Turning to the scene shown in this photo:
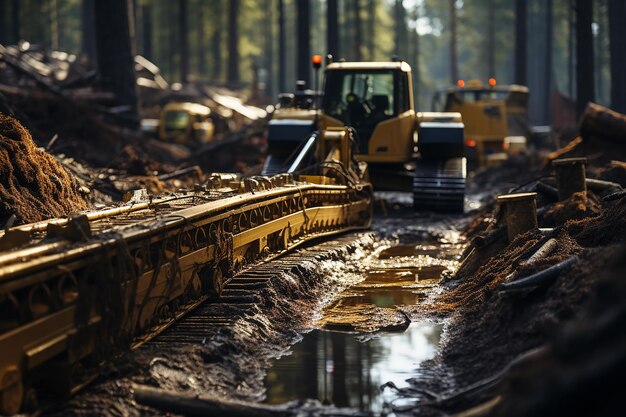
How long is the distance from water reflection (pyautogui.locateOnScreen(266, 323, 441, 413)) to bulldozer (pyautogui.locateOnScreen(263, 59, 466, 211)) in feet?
34.4

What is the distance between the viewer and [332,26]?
3716cm

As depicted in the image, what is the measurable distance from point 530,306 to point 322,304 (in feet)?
12.7

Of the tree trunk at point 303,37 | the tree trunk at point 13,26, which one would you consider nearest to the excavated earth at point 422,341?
the tree trunk at point 303,37

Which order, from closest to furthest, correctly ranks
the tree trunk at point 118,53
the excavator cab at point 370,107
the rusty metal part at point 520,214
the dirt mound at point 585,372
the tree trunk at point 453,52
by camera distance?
the dirt mound at point 585,372 < the rusty metal part at point 520,214 < the excavator cab at point 370,107 < the tree trunk at point 118,53 < the tree trunk at point 453,52

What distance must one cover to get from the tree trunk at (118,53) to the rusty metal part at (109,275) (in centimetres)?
1328

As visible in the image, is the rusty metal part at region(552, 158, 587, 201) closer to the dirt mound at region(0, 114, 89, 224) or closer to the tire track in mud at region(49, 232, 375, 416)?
the tire track in mud at region(49, 232, 375, 416)

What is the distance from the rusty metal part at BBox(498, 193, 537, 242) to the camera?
12.3m

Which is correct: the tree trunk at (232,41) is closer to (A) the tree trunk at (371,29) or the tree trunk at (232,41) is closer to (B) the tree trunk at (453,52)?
(A) the tree trunk at (371,29)

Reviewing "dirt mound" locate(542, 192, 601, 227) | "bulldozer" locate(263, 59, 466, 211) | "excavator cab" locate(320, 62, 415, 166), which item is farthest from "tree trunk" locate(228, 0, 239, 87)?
"dirt mound" locate(542, 192, 601, 227)

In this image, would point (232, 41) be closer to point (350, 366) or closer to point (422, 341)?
point (422, 341)

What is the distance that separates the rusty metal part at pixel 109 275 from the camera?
643 centimetres

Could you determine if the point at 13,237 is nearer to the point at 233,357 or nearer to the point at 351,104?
the point at 233,357

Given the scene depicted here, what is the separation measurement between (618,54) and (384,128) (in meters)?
14.3

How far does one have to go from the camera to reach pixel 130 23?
81.8ft
